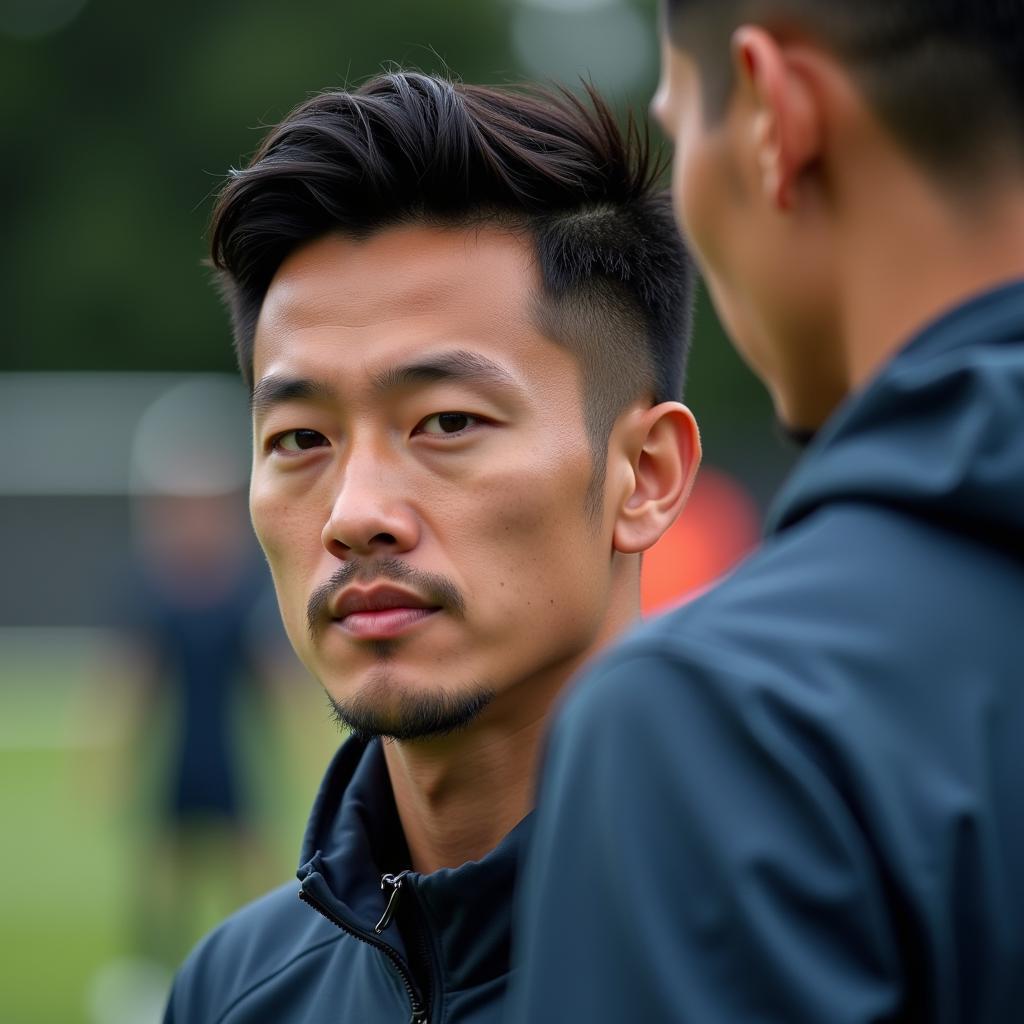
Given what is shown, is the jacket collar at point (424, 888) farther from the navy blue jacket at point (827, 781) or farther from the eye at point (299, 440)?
the navy blue jacket at point (827, 781)

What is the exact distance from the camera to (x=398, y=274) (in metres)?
2.49

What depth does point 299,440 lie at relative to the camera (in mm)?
2480

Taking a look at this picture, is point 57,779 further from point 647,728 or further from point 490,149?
point 647,728

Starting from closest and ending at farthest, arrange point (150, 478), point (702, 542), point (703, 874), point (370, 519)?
point (703, 874) < point (370, 519) < point (702, 542) < point (150, 478)

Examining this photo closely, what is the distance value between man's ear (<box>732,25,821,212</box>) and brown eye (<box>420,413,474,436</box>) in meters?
1.06

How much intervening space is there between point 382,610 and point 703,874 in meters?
1.20

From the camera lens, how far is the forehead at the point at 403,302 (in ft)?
7.97

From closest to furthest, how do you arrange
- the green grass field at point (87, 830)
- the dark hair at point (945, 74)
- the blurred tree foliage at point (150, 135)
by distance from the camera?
the dark hair at point (945, 74)
the green grass field at point (87, 830)
the blurred tree foliage at point (150, 135)

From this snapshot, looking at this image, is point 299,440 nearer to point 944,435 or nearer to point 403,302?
point 403,302

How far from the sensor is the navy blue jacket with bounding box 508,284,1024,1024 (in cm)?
114

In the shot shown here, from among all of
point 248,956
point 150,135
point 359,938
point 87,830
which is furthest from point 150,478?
point 359,938

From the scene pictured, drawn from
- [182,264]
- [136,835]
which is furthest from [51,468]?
→ [136,835]

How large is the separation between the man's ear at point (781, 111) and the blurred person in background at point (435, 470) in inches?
40.3

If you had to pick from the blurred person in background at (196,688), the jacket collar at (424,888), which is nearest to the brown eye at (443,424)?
the jacket collar at (424,888)
